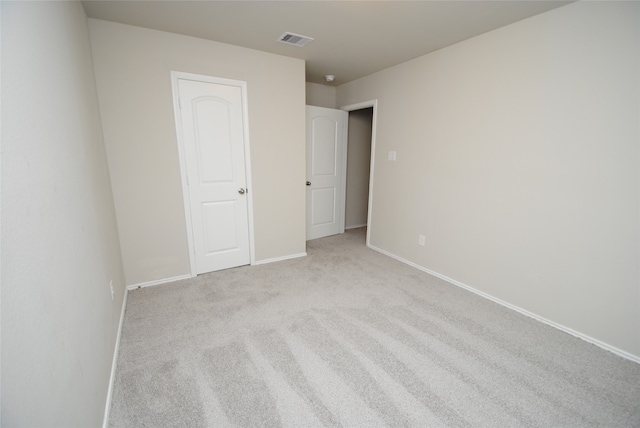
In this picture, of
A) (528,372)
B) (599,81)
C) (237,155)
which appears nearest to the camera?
(528,372)

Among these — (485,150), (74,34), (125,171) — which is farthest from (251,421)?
(485,150)

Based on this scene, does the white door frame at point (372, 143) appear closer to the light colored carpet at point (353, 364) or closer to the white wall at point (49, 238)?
the light colored carpet at point (353, 364)

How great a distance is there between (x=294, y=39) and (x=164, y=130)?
1.54 m

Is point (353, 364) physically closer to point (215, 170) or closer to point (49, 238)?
point (49, 238)

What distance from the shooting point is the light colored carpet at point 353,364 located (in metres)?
1.48

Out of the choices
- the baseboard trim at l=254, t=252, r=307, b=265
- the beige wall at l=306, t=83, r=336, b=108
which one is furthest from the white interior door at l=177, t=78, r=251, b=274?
the beige wall at l=306, t=83, r=336, b=108

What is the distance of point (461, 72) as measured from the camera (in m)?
2.71

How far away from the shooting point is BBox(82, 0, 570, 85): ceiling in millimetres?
2047

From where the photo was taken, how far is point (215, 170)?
3.01 metres

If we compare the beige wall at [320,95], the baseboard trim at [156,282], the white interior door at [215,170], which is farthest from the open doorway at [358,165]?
the baseboard trim at [156,282]

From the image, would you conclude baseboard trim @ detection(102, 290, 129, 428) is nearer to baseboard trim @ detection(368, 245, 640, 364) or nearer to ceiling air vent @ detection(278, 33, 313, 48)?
ceiling air vent @ detection(278, 33, 313, 48)

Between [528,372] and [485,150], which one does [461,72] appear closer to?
[485,150]

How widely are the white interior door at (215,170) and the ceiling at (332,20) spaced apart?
0.54 m

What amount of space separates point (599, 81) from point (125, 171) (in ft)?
12.5
